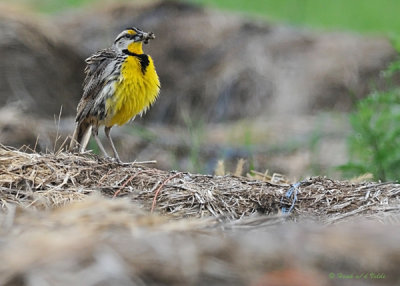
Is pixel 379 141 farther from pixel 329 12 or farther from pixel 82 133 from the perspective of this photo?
pixel 329 12

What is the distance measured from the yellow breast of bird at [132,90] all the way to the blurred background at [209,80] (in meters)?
2.16

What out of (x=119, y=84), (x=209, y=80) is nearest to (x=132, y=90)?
(x=119, y=84)

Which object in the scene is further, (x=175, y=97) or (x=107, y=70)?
(x=175, y=97)

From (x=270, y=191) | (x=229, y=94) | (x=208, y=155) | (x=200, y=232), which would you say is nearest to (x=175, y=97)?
(x=229, y=94)

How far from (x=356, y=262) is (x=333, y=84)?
11423mm

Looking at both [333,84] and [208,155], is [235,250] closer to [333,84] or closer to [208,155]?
[208,155]

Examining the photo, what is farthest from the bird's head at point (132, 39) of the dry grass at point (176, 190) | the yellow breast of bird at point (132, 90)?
the dry grass at point (176, 190)

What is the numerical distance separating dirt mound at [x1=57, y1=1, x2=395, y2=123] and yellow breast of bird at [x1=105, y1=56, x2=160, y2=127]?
19.3 ft

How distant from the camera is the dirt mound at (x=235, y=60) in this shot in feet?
46.5

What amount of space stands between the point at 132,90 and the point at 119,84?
131 millimetres

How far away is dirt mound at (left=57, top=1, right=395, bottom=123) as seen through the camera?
46.5 feet

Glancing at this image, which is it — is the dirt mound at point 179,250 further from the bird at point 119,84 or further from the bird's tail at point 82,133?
the bird's tail at point 82,133

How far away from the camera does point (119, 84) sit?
24.6 feet

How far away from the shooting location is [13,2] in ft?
51.2
